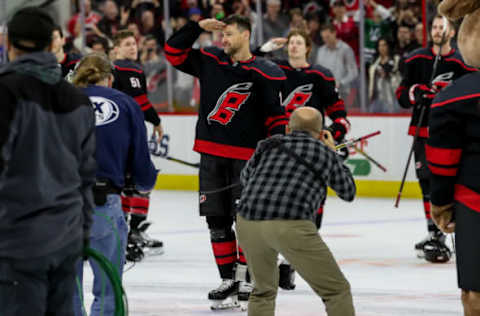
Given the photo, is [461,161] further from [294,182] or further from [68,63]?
[68,63]

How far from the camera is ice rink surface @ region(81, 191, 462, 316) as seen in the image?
17.2ft

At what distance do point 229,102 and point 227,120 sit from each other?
9 cm

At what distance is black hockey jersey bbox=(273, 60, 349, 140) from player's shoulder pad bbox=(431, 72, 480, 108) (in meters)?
3.08

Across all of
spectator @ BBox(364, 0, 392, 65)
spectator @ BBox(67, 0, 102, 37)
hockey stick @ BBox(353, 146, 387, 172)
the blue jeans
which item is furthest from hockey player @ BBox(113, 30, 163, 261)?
spectator @ BBox(67, 0, 102, 37)

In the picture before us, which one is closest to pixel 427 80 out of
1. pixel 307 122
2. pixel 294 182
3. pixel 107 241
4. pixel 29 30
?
pixel 307 122

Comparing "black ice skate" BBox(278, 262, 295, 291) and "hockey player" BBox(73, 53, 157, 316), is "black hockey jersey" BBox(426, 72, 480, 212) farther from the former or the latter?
"black ice skate" BBox(278, 262, 295, 291)

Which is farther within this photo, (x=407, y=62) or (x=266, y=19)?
(x=266, y=19)

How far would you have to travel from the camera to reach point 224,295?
5203mm

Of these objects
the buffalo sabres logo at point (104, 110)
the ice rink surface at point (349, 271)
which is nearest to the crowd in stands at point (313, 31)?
the ice rink surface at point (349, 271)

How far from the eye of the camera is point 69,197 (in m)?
2.88

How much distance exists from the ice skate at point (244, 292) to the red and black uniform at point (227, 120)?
10cm

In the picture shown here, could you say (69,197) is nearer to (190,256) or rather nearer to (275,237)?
(275,237)

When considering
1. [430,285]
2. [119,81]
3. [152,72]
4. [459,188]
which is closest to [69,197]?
[459,188]

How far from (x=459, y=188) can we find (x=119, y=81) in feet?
12.7
